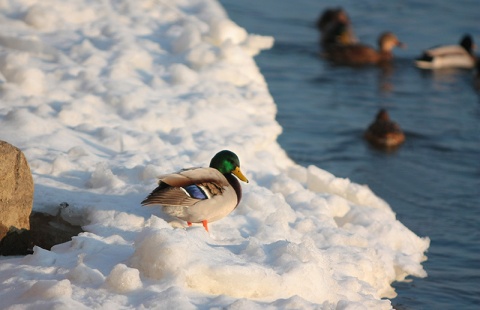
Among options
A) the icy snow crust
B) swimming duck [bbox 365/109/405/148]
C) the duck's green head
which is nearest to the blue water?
swimming duck [bbox 365/109/405/148]

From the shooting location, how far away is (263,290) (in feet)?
19.7

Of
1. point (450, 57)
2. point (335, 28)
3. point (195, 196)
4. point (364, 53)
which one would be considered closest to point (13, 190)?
point (195, 196)

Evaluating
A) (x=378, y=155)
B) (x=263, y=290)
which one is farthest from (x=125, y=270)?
(x=378, y=155)

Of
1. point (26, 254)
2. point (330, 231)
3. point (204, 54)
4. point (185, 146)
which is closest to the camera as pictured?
point (26, 254)

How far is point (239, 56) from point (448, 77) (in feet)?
22.4

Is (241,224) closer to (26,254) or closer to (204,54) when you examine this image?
(26,254)

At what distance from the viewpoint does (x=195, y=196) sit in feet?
22.6

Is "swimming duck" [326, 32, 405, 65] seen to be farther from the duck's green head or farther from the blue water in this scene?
the duck's green head

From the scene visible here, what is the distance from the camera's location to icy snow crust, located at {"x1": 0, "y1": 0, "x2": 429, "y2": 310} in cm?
591

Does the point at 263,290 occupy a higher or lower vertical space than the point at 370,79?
higher

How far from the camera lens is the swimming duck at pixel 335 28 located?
701 inches

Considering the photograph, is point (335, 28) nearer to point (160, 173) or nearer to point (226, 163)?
point (160, 173)

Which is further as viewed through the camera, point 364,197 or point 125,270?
point 364,197

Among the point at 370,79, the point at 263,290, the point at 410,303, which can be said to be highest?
the point at 263,290
